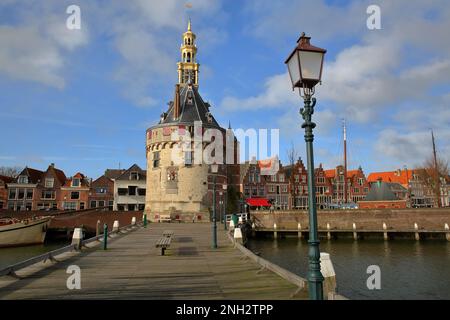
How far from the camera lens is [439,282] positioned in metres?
18.6

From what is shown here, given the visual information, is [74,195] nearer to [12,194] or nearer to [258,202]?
[12,194]

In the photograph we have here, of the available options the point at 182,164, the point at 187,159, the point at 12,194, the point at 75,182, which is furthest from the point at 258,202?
the point at 12,194

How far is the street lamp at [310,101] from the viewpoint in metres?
5.57

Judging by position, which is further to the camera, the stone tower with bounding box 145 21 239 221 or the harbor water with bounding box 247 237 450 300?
the stone tower with bounding box 145 21 239 221

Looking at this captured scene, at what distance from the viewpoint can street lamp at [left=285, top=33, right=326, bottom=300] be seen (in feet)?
18.3

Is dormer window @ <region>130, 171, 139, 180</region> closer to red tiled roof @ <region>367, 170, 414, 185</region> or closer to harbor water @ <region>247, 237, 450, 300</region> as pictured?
harbor water @ <region>247, 237, 450, 300</region>

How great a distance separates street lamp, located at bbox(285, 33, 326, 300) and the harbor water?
1074 cm

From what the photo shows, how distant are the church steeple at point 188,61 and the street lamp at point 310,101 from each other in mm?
46129

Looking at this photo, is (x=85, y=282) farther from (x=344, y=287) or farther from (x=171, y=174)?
(x=171, y=174)

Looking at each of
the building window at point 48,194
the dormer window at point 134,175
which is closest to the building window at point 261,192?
the dormer window at point 134,175

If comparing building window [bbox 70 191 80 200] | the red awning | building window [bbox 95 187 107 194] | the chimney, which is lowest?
the red awning

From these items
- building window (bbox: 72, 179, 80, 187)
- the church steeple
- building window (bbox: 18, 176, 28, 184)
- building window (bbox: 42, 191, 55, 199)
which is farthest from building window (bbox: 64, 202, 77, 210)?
the church steeple

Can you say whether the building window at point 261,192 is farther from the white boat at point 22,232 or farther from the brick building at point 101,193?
the white boat at point 22,232
